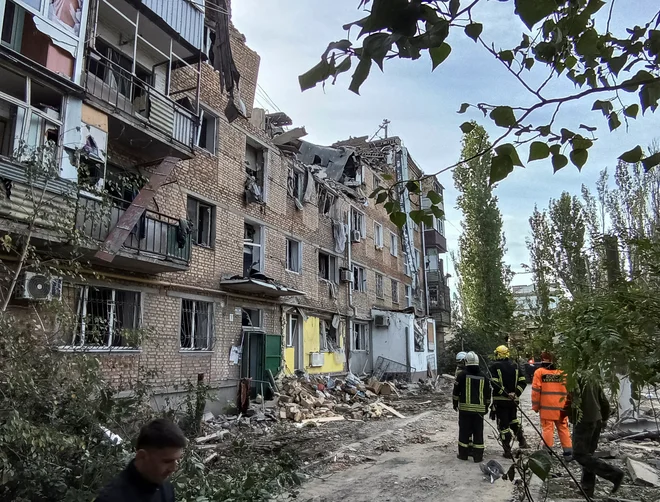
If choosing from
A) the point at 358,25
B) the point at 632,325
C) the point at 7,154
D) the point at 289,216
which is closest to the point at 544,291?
the point at 632,325

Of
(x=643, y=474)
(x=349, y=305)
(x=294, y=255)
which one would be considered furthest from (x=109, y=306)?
(x=349, y=305)

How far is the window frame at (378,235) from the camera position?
27.1m

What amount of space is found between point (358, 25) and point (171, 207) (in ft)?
39.7

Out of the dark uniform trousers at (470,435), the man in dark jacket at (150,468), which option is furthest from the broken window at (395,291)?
the man in dark jacket at (150,468)

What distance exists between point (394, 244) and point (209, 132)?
654 inches

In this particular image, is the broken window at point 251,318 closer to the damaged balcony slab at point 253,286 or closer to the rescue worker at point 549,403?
the damaged balcony slab at point 253,286

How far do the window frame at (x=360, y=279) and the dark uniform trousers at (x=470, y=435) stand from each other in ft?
51.0

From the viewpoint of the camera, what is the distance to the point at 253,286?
47.9 feet

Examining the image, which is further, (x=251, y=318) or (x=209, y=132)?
(x=251, y=318)

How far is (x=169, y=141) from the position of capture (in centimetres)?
1183

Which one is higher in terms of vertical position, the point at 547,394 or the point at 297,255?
the point at 297,255

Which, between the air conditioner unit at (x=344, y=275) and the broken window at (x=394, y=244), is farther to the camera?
the broken window at (x=394, y=244)

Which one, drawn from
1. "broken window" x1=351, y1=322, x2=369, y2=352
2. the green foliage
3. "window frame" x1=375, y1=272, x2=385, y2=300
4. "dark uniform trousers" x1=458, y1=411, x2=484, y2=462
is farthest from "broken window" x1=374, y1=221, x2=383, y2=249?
"dark uniform trousers" x1=458, y1=411, x2=484, y2=462

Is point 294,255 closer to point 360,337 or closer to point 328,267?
point 328,267
